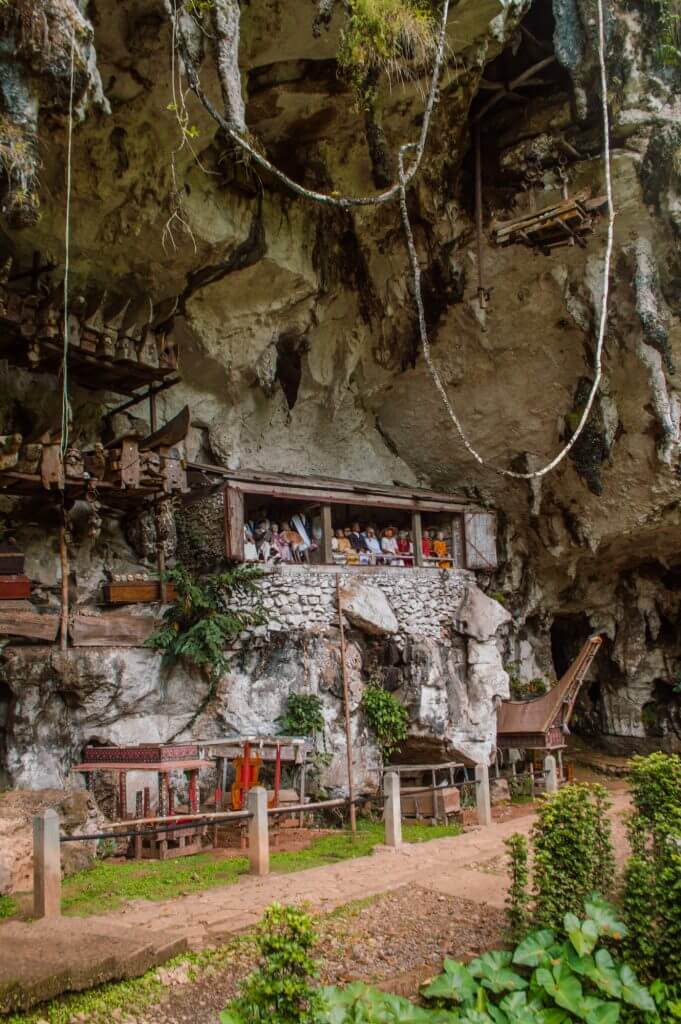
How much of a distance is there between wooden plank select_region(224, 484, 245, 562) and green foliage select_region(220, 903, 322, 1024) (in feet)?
34.2

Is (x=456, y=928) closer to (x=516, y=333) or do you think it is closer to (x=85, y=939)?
(x=85, y=939)

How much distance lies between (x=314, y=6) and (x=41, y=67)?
4680 millimetres

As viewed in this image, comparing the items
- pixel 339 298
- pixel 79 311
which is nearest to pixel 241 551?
pixel 79 311

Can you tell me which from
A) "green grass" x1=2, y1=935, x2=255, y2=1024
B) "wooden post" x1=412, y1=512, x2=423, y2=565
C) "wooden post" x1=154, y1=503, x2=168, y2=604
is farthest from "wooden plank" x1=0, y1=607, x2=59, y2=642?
"wooden post" x1=412, y1=512, x2=423, y2=565

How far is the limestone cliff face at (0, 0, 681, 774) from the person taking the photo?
1318 cm

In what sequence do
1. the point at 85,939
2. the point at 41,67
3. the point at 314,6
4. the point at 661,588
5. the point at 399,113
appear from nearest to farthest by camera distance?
the point at 85,939
the point at 41,67
the point at 314,6
the point at 399,113
the point at 661,588

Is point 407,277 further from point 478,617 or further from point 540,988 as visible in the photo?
point 540,988

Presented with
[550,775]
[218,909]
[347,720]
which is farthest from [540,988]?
[550,775]

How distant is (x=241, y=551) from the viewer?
1541 cm

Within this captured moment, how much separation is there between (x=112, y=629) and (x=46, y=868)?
6.30m

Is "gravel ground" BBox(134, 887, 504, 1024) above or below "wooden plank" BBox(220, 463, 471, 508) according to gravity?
below

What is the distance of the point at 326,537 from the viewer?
1694cm

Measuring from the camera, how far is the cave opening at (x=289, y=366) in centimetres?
1833

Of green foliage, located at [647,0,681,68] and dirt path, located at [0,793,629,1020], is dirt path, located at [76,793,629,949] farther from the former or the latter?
green foliage, located at [647,0,681,68]
